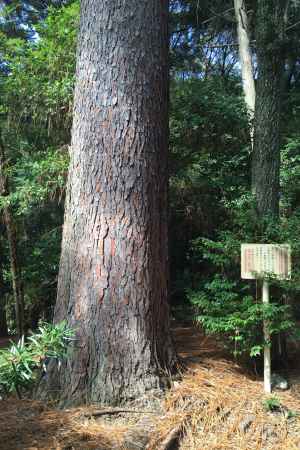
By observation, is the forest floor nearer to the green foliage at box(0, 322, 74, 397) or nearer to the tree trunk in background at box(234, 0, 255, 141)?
the green foliage at box(0, 322, 74, 397)

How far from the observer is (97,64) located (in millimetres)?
3311

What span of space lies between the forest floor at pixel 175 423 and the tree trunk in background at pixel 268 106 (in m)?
1.99

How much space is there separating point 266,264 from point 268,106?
1.96 m

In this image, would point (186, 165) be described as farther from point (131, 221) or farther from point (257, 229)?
point (131, 221)

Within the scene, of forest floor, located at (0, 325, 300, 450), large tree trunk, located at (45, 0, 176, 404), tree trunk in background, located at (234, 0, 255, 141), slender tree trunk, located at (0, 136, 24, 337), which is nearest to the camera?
forest floor, located at (0, 325, 300, 450)

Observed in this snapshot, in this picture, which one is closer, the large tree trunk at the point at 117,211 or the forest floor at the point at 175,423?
the forest floor at the point at 175,423

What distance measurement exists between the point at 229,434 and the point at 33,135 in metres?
4.69

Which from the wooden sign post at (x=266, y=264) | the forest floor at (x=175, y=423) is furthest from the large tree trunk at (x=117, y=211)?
the wooden sign post at (x=266, y=264)

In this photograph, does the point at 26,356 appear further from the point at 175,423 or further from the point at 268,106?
the point at 268,106

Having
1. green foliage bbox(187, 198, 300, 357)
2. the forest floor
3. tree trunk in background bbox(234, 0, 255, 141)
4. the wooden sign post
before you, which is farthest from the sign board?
tree trunk in background bbox(234, 0, 255, 141)

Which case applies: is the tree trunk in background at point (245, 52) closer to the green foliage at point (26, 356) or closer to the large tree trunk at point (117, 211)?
the large tree trunk at point (117, 211)

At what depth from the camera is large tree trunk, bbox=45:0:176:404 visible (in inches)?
118

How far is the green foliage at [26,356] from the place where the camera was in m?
1.78

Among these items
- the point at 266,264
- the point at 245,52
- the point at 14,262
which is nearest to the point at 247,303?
the point at 266,264
